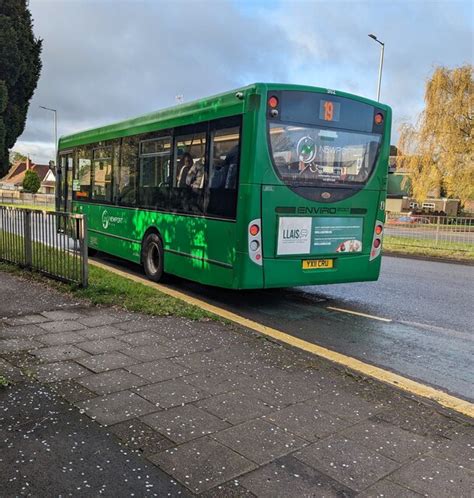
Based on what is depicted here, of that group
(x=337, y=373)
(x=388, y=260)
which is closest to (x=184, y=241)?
(x=337, y=373)

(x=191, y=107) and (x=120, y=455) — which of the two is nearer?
(x=120, y=455)

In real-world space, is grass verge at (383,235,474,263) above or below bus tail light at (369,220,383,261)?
below

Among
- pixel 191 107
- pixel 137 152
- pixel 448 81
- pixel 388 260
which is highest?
pixel 448 81

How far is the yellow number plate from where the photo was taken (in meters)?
7.58

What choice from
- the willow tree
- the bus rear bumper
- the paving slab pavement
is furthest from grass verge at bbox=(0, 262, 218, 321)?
the willow tree

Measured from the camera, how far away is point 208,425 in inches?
137

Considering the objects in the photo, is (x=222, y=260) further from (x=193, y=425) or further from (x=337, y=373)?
(x=193, y=425)

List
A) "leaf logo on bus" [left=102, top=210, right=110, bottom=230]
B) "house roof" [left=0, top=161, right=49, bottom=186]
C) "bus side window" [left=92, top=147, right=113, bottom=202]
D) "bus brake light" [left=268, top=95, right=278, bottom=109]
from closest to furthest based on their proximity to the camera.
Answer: "bus brake light" [left=268, top=95, right=278, bottom=109]
"bus side window" [left=92, top=147, right=113, bottom=202]
"leaf logo on bus" [left=102, top=210, right=110, bottom=230]
"house roof" [left=0, top=161, right=49, bottom=186]

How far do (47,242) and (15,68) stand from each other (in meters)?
4.24

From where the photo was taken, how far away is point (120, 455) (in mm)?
3047

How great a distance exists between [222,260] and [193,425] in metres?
4.03

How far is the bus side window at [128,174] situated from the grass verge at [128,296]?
204 centimetres

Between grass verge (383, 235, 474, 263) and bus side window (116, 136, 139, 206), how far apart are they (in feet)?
37.7

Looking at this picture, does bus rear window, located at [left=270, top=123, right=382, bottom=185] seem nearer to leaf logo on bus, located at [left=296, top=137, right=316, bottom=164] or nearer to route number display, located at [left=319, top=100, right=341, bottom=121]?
leaf logo on bus, located at [left=296, top=137, right=316, bottom=164]
